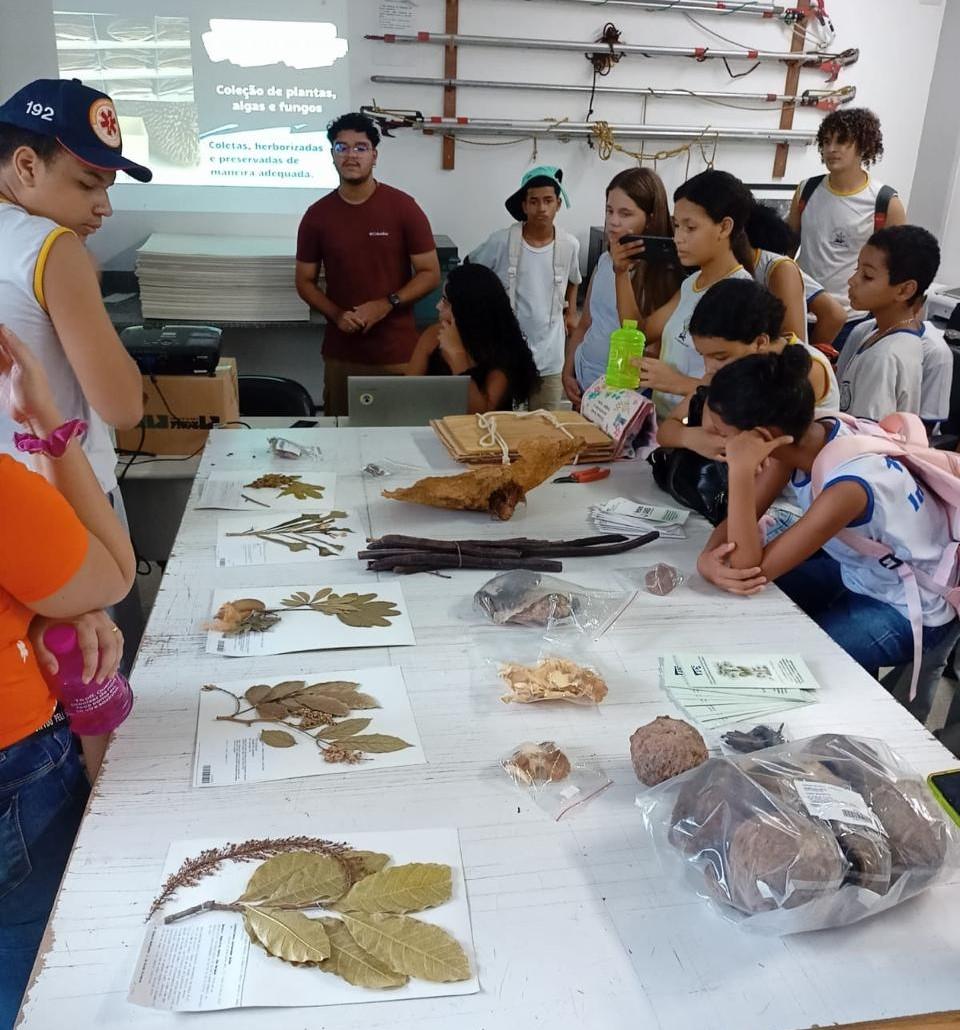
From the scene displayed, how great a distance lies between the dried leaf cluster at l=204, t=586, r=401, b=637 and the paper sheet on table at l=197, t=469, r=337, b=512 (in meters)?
0.42

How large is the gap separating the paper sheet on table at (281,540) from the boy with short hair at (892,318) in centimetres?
155

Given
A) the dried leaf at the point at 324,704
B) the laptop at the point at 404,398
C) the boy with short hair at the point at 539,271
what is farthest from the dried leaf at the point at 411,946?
the boy with short hair at the point at 539,271

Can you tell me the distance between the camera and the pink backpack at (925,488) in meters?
1.55

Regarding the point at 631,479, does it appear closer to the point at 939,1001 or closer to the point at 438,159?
the point at 939,1001

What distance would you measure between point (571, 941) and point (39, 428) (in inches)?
32.3

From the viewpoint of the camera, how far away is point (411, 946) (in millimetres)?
818

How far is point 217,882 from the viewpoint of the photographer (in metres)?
0.89

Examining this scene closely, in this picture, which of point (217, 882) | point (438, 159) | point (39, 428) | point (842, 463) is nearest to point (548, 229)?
point (438, 159)

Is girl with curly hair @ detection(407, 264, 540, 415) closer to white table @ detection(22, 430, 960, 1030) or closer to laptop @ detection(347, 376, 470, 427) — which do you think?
laptop @ detection(347, 376, 470, 427)

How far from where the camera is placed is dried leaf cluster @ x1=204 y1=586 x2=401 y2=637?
137 centimetres

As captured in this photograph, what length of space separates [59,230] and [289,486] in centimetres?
74

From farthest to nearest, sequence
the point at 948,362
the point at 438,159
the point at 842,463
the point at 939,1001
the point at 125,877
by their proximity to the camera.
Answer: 1. the point at 438,159
2. the point at 948,362
3. the point at 842,463
4. the point at 125,877
5. the point at 939,1001

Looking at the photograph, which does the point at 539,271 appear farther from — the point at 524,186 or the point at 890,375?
the point at 890,375

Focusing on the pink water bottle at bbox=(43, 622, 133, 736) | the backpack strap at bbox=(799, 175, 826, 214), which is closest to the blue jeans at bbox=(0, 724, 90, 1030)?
the pink water bottle at bbox=(43, 622, 133, 736)
